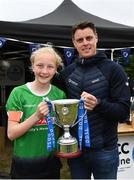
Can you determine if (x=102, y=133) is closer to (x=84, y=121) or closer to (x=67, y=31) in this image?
(x=84, y=121)

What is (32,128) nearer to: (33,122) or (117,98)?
(33,122)

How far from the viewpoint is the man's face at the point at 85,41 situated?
1780 millimetres

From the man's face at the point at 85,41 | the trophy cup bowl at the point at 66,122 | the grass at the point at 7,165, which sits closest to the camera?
the trophy cup bowl at the point at 66,122

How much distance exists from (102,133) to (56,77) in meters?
0.39

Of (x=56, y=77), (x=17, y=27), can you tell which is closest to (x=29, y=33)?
(x=17, y=27)

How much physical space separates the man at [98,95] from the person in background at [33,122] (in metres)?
0.14

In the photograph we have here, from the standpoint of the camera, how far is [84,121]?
1.74 m

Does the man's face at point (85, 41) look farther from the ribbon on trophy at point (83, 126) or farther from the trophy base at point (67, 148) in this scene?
the trophy base at point (67, 148)

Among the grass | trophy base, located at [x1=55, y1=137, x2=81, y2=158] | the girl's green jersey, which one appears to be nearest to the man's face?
the girl's green jersey

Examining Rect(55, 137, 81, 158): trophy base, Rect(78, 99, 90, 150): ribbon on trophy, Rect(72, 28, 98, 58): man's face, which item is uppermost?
Rect(72, 28, 98, 58): man's face

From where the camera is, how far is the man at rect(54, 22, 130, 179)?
176 centimetres

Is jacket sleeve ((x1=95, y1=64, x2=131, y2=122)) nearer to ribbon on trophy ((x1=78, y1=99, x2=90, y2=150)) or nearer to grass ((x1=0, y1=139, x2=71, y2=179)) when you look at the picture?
ribbon on trophy ((x1=78, y1=99, x2=90, y2=150))

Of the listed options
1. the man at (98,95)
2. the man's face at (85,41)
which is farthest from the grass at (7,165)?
the man's face at (85,41)

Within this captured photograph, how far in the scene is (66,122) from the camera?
5.66 ft
